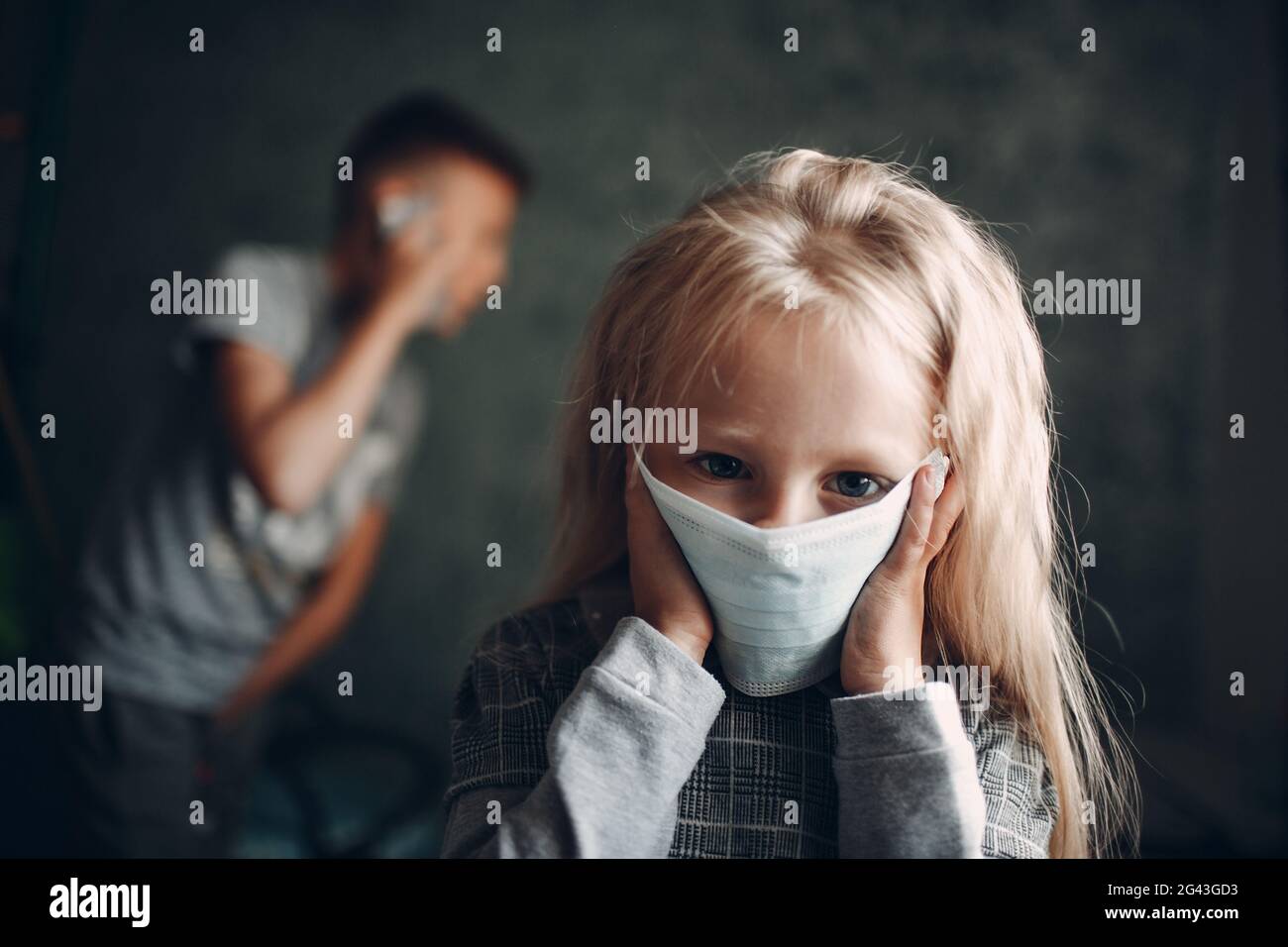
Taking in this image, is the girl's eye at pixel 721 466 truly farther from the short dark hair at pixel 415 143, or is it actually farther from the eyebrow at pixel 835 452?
the short dark hair at pixel 415 143

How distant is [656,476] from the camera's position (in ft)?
1.95

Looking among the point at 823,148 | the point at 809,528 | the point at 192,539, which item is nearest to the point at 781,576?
the point at 809,528

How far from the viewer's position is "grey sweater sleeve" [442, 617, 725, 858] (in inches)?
20.5

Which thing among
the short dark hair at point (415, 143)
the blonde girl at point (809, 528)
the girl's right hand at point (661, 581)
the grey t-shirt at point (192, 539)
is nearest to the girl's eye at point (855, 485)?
the blonde girl at point (809, 528)

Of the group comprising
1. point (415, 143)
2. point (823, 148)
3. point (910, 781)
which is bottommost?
point (910, 781)

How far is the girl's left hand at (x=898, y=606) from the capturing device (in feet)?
1.86

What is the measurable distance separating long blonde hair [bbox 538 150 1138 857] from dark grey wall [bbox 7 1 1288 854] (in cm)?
131

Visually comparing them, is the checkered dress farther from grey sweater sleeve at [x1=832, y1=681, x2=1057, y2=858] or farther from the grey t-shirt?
the grey t-shirt

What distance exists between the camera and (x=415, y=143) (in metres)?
1.65

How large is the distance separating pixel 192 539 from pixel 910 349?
1.14 m

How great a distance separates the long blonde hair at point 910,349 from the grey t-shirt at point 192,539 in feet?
2.82

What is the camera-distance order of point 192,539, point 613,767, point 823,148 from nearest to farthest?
point 613,767
point 192,539
point 823,148

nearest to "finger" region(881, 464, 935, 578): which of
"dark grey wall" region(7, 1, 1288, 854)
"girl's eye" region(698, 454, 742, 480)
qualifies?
"girl's eye" region(698, 454, 742, 480)

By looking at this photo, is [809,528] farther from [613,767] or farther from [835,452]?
[613,767]
